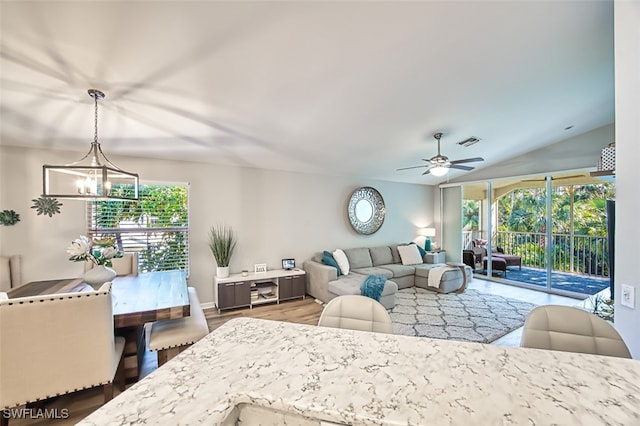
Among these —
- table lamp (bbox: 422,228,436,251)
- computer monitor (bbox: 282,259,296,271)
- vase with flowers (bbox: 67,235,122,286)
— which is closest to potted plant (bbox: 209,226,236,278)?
computer monitor (bbox: 282,259,296,271)

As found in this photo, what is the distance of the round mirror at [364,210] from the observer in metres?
5.59

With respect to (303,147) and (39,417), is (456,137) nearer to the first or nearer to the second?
(303,147)

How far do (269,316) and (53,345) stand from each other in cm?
240

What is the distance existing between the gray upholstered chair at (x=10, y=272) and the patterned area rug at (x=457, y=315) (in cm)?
454

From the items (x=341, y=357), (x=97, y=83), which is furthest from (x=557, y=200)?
(x=97, y=83)

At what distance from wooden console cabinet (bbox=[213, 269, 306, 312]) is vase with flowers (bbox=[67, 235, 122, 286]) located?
5.27ft

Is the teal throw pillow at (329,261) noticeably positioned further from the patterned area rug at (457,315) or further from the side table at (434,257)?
the side table at (434,257)

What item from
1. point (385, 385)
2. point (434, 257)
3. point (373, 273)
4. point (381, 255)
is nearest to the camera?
point (385, 385)

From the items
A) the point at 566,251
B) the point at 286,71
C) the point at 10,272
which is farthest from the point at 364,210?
the point at 10,272

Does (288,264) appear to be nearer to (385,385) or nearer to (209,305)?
(209,305)

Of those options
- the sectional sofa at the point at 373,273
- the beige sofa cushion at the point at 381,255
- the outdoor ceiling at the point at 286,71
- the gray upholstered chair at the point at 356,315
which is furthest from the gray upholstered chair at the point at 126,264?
the beige sofa cushion at the point at 381,255

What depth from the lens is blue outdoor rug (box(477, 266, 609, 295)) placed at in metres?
4.87

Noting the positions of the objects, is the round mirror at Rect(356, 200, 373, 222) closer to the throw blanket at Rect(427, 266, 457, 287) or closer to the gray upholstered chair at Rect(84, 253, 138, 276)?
the throw blanket at Rect(427, 266, 457, 287)

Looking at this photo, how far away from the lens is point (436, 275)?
481 centimetres
